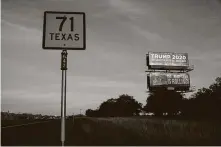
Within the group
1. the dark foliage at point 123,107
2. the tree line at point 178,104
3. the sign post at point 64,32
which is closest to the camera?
the sign post at point 64,32

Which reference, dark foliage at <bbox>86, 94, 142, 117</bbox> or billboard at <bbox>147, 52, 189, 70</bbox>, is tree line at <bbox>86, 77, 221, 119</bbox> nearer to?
dark foliage at <bbox>86, 94, 142, 117</bbox>

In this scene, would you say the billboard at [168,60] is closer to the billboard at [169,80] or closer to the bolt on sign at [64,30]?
the billboard at [169,80]

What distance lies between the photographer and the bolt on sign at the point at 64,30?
132 inches

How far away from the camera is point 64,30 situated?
3.40 m

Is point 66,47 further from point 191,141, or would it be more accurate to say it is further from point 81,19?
point 191,141

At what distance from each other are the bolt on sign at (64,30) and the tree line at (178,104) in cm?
2133

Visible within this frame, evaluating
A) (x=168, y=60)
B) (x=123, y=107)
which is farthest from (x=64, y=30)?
(x=123, y=107)

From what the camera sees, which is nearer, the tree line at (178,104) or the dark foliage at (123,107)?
the tree line at (178,104)

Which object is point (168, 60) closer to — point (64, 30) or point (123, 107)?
point (64, 30)

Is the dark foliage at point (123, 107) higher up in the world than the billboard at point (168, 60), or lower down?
lower down

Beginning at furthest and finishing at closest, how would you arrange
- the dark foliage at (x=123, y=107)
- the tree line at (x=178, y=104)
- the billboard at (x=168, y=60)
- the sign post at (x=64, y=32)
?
the dark foliage at (x=123, y=107) < the billboard at (x=168, y=60) < the tree line at (x=178, y=104) < the sign post at (x=64, y=32)

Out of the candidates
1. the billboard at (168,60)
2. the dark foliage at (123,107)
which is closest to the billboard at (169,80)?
the billboard at (168,60)

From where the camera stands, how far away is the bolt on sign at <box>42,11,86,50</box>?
3.35 meters

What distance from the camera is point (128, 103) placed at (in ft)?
278
